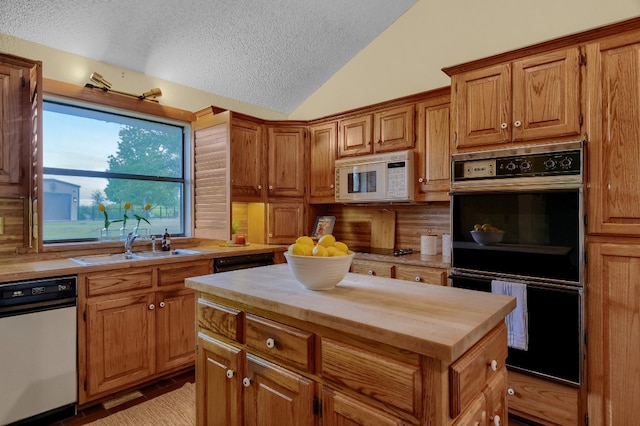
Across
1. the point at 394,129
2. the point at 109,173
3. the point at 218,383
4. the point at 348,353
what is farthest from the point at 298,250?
the point at 109,173

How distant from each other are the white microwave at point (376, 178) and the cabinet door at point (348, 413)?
2.13 metres

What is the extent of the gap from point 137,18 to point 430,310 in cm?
289

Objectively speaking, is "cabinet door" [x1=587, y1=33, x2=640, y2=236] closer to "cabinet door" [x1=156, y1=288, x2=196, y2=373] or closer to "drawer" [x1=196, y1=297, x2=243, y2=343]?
"drawer" [x1=196, y1=297, x2=243, y2=343]

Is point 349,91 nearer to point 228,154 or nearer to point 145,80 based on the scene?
point 228,154

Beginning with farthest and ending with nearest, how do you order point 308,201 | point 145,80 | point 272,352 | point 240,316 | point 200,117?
point 308,201 → point 200,117 → point 145,80 → point 240,316 → point 272,352

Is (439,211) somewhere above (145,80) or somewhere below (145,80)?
below

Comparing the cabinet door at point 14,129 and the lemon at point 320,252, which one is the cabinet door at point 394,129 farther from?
the cabinet door at point 14,129

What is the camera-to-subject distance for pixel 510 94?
2193 mm

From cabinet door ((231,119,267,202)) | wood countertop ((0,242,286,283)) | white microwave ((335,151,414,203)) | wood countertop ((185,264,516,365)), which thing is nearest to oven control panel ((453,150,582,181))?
white microwave ((335,151,414,203))

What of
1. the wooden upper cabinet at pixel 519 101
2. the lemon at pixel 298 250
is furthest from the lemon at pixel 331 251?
the wooden upper cabinet at pixel 519 101

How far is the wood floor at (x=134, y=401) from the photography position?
2182 mm

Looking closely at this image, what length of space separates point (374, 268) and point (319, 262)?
1.68 m

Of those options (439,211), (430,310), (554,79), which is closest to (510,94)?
(554,79)

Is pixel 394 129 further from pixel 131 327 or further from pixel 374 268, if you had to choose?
pixel 131 327
